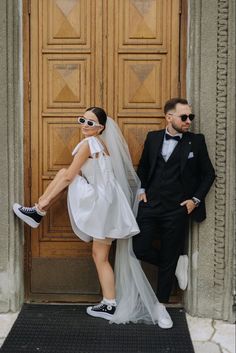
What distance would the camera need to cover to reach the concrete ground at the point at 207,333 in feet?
13.3

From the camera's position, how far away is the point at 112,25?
473 centimetres

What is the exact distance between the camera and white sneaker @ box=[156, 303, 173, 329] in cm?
439

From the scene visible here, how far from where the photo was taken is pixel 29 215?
14.9 feet

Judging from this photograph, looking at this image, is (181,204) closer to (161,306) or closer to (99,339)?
(161,306)

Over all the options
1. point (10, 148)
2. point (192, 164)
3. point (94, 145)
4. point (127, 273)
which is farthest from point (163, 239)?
point (10, 148)

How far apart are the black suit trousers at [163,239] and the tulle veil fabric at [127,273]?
0.36 feet

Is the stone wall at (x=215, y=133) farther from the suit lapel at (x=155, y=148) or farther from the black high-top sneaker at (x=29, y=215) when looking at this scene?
the black high-top sneaker at (x=29, y=215)

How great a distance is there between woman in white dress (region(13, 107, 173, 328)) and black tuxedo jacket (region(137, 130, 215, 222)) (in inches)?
9.8

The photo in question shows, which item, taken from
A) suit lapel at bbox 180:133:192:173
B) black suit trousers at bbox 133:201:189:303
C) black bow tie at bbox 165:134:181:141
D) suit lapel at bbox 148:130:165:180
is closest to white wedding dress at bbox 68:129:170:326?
black suit trousers at bbox 133:201:189:303

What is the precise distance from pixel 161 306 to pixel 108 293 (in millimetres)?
494

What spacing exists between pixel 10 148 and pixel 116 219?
1185 millimetres

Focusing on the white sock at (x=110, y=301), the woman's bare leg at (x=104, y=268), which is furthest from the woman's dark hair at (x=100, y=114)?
the white sock at (x=110, y=301)

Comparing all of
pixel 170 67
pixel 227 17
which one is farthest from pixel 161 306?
pixel 227 17

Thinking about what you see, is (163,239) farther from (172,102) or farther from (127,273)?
(172,102)
